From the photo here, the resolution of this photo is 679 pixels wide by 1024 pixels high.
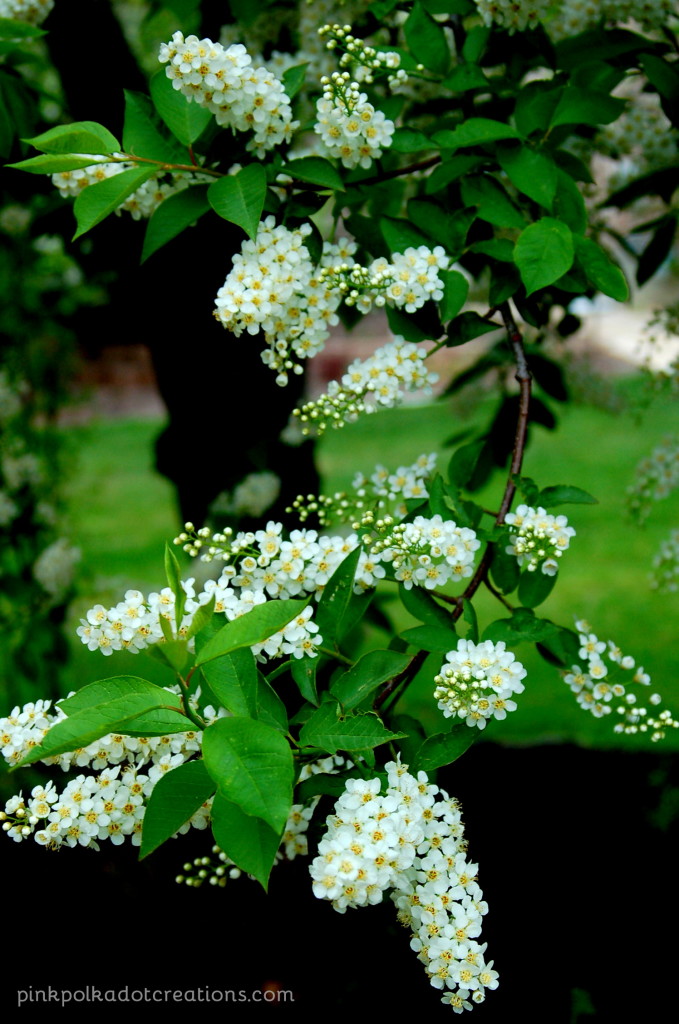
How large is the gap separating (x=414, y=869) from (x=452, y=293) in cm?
85

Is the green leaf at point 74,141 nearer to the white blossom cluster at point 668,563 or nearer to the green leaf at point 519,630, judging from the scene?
the green leaf at point 519,630

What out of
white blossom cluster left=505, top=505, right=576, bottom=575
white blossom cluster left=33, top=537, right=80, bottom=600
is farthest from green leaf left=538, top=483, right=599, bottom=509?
white blossom cluster left=33, top=537, right=80, bottom=600

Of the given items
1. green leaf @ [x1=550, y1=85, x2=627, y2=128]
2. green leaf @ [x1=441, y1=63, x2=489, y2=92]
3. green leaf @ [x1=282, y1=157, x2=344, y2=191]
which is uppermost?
green leaf @ [x1=441, y1=63, x2=489, y2=92]

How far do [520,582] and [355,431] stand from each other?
7.54m

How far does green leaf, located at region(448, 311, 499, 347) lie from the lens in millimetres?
1520

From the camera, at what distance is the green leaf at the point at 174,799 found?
42.3 inches

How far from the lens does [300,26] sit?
6.62ft

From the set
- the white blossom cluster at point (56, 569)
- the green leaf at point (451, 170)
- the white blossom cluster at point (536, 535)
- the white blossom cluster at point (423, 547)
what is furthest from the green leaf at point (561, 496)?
the white blossom cluster at point (56, 569)

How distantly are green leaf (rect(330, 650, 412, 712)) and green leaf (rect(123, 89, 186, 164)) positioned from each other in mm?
810

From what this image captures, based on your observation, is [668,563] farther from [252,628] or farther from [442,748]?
[252,628]

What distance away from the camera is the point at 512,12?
5.16 feet

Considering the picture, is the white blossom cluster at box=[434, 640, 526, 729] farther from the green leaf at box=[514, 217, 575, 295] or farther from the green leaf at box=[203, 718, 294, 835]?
the green leaf at box=[514, 217, 575, 295]

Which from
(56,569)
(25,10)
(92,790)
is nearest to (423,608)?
(92,790)

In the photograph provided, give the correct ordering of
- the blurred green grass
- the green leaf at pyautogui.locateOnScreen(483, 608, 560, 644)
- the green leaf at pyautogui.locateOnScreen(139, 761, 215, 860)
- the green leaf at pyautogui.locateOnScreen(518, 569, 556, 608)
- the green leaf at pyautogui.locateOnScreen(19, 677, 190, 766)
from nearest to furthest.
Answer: the green leaf at pyautogui.locateOnScreen(19, 677, 190, 766), the green leaf at pyautogui.locateOnScreen(139, 761, 215, 860), the green leaf at pyautogui.locateOnScreen(483, 608, 560, 644), the green leaf at pyautogui.locateOnScreen(518, 569, 556, 608), the blurred green grass
